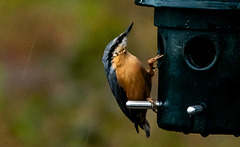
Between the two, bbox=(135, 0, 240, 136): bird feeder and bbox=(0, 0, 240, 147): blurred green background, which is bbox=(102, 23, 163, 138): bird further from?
bbox=(0, 0, 240, 147): blurred green background

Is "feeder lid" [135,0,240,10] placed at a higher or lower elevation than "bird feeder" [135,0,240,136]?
higher

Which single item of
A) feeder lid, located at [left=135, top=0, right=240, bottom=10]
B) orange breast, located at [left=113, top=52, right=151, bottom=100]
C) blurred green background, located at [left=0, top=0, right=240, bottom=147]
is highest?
feeder lid, located at [left=135, top=0, right=240, bottom=10]

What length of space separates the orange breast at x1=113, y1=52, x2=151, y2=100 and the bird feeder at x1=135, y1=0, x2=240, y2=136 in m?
0.50

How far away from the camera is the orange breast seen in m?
6.01

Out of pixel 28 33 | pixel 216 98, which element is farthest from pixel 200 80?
pixel 28 33

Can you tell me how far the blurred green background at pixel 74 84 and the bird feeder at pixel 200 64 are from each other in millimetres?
3033

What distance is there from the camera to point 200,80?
5.33 m

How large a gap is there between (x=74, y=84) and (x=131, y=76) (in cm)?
274

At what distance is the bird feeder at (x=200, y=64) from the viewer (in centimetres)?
518

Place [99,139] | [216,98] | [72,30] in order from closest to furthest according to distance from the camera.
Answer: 1. [216,98]
2. [99,139]
3. [72,30]

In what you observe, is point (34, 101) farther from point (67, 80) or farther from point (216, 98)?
point (216, 98)

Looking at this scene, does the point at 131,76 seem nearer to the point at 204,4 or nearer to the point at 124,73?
the point at 124,73

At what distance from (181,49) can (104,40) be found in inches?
129

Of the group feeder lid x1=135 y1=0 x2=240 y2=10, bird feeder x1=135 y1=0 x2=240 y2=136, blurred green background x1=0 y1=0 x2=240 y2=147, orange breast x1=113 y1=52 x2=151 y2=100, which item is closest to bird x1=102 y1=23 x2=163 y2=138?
orange breast x1=113 y1=52 x2=151 y2=100
